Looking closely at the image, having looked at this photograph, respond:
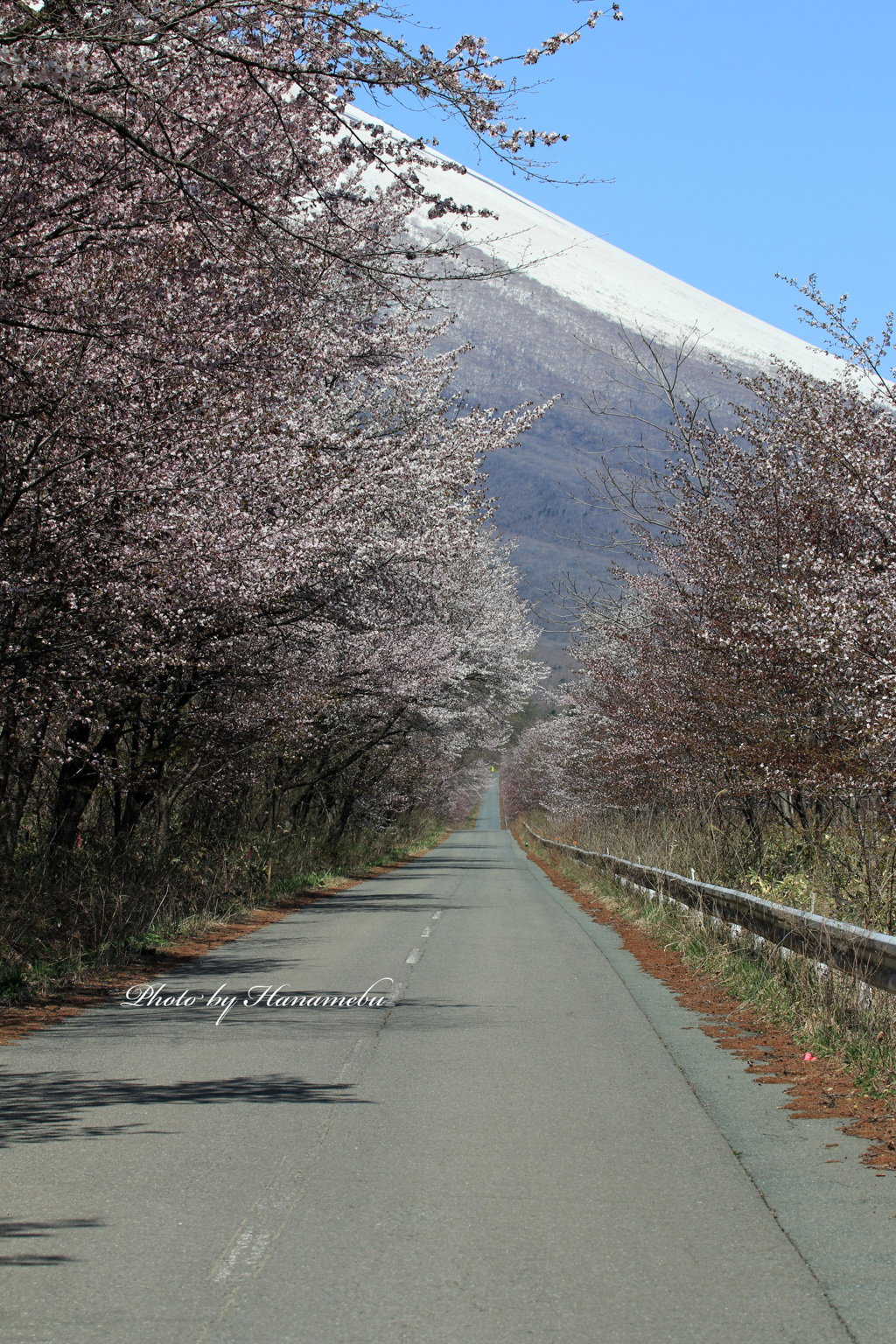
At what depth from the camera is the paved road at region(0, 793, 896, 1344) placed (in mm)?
4020

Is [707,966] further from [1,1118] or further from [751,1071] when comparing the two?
[1,1118]

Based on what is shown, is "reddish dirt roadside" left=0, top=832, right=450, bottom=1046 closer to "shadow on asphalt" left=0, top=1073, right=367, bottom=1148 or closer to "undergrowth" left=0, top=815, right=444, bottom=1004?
"undergrowth" left=0, top=815, right=444, bottom=1004

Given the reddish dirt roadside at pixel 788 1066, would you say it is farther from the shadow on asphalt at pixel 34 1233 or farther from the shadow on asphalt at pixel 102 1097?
the shadow on asphalt at pixel 34 1233

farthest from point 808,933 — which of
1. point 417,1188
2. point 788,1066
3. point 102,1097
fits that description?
point 102,1097

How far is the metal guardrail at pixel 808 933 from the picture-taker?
8031mm

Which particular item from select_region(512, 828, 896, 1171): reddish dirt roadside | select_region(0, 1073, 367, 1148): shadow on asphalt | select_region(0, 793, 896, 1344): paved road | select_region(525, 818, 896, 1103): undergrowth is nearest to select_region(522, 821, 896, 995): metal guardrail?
select_region(525, 818, 896, 1103): undergrowth

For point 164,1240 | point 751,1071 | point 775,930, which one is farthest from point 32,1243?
point 775,930

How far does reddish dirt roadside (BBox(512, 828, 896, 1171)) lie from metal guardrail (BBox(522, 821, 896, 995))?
66 cm

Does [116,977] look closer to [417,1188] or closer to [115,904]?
[115,904]

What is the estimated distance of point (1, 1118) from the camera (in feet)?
21.5

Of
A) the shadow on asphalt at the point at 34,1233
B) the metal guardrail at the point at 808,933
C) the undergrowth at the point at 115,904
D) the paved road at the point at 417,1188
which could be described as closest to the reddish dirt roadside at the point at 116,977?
the undergrowth at the point at 115,904

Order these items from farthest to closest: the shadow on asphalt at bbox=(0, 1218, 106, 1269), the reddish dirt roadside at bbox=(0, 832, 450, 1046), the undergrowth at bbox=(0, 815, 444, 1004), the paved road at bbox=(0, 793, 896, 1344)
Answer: the undergrowth at bbox=(0, 815, 444, 1004) → the reddish dirt roadside at bbox=(0, 832, 450, 1046) → the shadow on asphalt at bbox=(0, 1218, 106, 1269) → the paved road at bbox=(0, 793, 896, 1344)

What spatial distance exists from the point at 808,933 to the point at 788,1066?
1.76 meters

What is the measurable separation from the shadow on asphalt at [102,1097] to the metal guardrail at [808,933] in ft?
11.8
